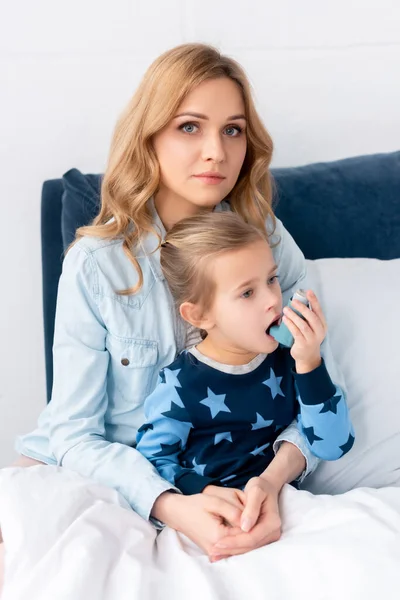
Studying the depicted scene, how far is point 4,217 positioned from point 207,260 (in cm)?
80

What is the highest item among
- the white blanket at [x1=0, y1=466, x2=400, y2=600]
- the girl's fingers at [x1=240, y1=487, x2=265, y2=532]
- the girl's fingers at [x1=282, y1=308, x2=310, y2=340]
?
the girl's fingers at [x1=282, y1=308, x2=310, y2=340]

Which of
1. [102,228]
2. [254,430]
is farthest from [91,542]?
[102,228]

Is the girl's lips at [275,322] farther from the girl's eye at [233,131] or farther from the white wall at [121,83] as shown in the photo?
the white wall at [121,83]

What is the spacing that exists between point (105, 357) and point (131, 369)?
0.18ft

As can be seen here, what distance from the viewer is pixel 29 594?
1043 millimetres

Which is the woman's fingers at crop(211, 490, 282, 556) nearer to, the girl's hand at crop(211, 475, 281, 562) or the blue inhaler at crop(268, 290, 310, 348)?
the girl's hand at crop(211, 475, 281, 562)

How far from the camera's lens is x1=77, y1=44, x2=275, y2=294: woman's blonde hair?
1429mm

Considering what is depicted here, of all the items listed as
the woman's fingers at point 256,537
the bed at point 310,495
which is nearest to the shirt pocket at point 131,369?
the bed at point 310,495

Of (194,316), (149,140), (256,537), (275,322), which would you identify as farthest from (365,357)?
(149,140)

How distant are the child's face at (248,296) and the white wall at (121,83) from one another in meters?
0.73

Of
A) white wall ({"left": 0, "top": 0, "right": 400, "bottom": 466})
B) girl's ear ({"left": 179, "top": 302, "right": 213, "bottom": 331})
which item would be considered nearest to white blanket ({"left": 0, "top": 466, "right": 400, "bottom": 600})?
girl's ear ({"left": 179, "top": 302, "right": 213, "bottom": 331})

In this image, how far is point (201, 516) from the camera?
1.24 metres

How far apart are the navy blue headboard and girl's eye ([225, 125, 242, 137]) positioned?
0.86 feet

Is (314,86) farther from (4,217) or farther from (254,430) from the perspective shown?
(254,430)
